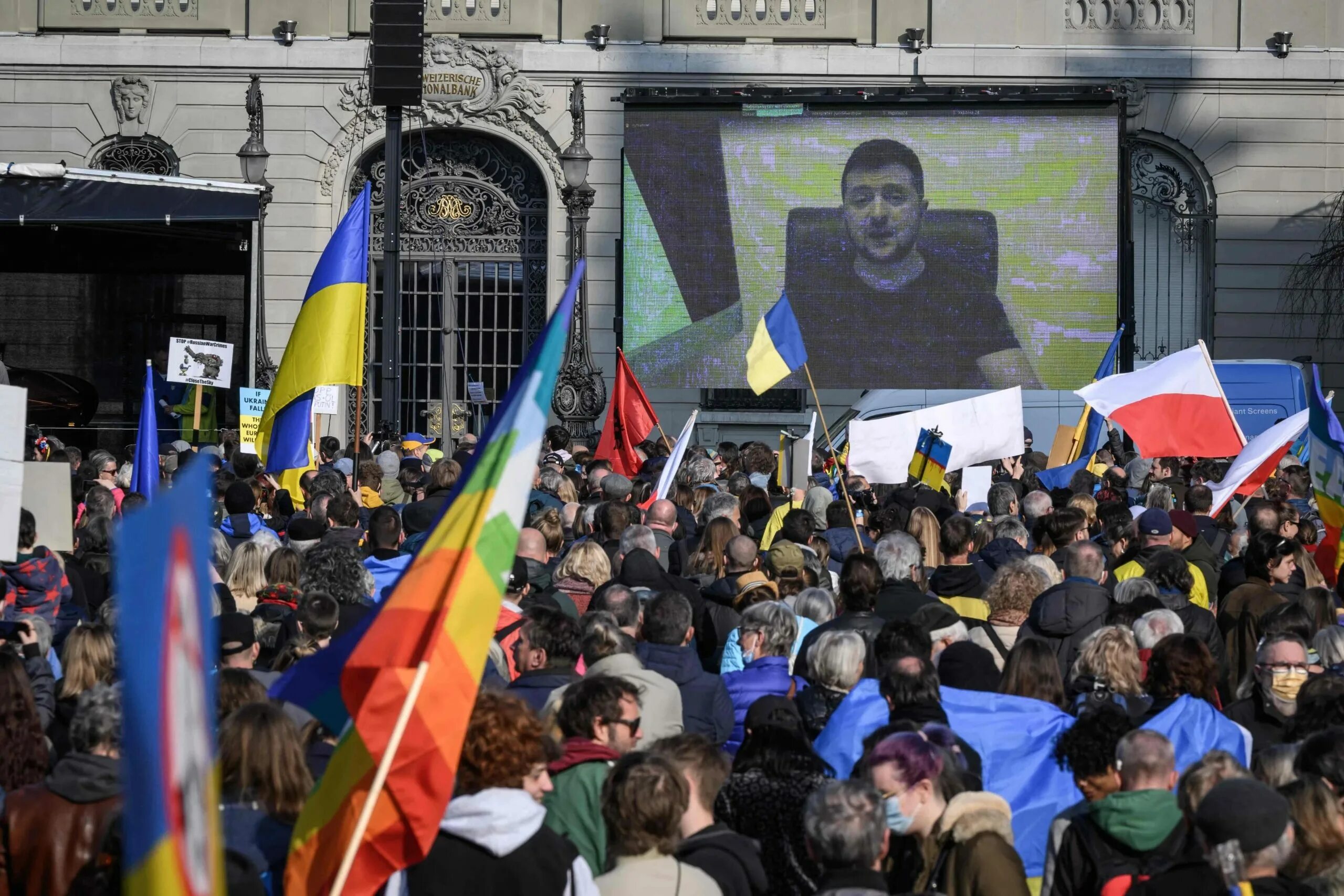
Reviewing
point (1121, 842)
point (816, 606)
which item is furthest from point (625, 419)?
point (1121, 842)

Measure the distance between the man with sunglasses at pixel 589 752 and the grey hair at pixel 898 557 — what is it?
267 cm

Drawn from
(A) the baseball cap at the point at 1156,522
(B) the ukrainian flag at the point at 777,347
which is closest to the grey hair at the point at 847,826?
(A) the baseball cap at the point at 1156,522

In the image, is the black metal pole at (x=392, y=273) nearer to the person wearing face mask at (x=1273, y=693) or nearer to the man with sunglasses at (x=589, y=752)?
the person wearing face mask at (x=1273, y=693)

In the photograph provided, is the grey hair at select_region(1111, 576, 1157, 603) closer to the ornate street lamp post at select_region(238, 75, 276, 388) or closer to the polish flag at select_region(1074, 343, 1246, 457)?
the polish flag at select_region(1074, 343, 1246, 457)

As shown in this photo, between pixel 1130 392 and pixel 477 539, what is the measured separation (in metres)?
8.20

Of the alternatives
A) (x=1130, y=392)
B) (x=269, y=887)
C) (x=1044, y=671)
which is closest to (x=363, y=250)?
(x=1130, y=392)

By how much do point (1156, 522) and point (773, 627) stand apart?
2.94 metres

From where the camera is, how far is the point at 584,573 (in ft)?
25.2

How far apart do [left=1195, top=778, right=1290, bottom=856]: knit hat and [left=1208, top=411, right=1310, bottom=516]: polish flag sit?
6.31m

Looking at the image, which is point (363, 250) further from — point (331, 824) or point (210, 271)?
point (210, 271)

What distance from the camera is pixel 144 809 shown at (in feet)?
7.32

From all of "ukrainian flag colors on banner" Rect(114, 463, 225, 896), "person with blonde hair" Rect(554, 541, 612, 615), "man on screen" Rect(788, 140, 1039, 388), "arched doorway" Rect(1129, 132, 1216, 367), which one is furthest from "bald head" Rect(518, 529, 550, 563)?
"arched doorway" Rect(1129, 132, 1216, 367)

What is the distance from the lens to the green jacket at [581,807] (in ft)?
15.3

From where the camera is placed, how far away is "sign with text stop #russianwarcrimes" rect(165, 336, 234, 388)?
16.7m
